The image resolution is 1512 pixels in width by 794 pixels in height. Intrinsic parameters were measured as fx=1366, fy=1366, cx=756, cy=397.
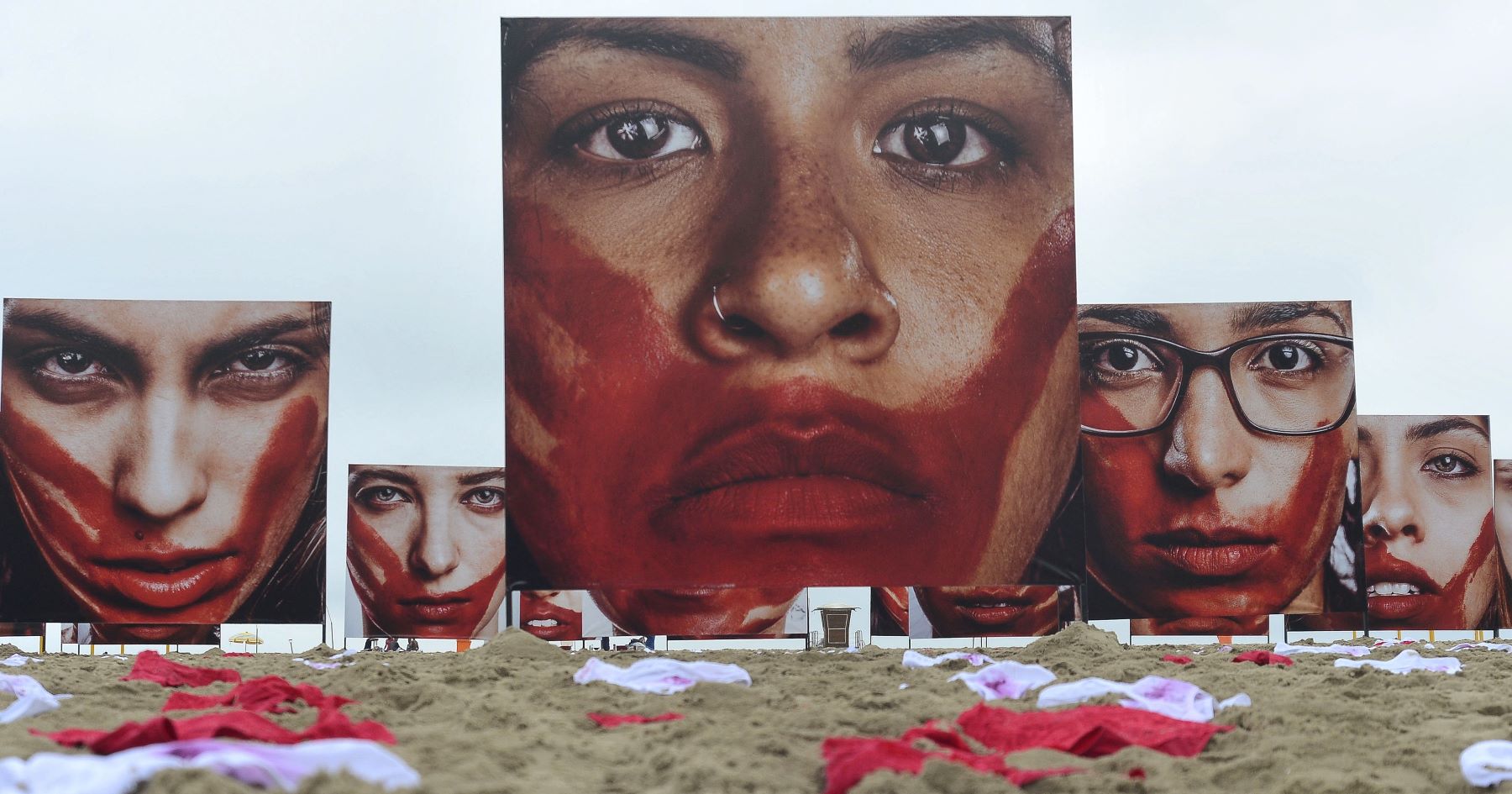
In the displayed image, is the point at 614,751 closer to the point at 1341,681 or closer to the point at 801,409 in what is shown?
the point at 1341,681

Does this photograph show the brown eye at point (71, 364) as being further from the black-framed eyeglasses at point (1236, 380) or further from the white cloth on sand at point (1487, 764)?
the white cloth on sand at point (1487, 764)

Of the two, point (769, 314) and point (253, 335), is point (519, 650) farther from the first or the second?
point (253, 335)

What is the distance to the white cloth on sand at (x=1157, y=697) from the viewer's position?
10.6 feet

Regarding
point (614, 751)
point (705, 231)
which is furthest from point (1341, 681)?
point (705, 231)

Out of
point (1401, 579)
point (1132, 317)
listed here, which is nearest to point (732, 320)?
point (1132, 317)

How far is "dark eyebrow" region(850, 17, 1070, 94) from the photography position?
264 inches

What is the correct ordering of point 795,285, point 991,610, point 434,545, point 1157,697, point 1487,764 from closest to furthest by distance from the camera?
1. point 1487,764
2. point 1157,697
3. point 795,285
4. point 991,610
5. point 434,545

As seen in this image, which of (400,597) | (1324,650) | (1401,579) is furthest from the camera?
(1401,579)

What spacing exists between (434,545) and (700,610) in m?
3.78

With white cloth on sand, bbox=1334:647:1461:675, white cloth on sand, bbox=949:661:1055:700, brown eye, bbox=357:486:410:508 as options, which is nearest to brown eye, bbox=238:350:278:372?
brown eye, bbox=357:486:410:508

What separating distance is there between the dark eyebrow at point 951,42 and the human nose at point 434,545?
508cm

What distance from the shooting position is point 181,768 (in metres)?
1.87

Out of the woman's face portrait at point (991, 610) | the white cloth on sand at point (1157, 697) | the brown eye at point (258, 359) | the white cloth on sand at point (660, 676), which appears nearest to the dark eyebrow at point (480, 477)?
the brown eye at point (258, 359)

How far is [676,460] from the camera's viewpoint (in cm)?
661
